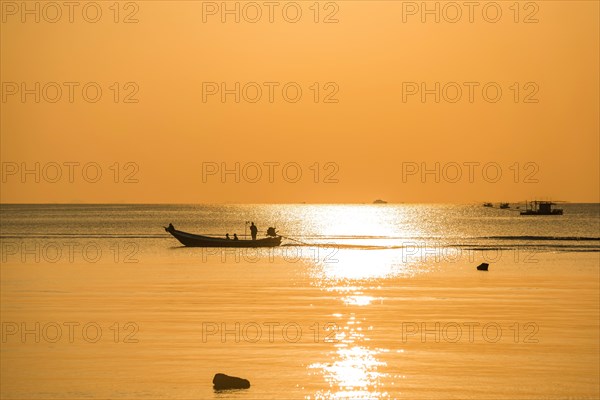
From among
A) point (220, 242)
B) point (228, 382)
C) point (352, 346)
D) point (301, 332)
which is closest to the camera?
point (228, 382)

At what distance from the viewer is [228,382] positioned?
25094 millimetres

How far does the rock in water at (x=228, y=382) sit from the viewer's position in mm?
25000

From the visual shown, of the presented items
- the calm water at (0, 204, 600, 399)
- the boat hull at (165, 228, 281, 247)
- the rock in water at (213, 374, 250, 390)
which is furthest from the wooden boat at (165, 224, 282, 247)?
the rock in water at (213, 374, 250, 390)

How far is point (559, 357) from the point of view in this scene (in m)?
29.2

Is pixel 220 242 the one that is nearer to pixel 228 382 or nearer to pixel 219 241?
pixel 219 241

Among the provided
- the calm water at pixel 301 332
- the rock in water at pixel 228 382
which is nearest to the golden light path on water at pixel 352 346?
the calm water at pixel 301 332

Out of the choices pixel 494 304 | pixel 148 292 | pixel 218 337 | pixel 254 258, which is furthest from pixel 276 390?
pixel 254 258

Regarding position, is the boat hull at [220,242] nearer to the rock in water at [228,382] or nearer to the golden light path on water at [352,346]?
the golden light path on water at [352,346]

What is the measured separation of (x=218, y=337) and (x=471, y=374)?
8.71 metres

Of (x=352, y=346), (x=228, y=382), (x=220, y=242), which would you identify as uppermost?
(x=220, y=242)

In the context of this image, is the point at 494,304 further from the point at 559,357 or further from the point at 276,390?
the point at 276,390

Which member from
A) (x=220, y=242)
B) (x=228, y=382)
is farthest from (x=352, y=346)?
(x=220, y=242)

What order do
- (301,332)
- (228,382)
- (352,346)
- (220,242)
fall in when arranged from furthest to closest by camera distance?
(220,242), (301,332), (352,346), (228,382)

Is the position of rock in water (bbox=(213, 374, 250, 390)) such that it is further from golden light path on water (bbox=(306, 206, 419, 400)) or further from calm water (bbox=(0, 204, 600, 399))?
golden light path on water (bbox=(306, 206, 419, 400))
